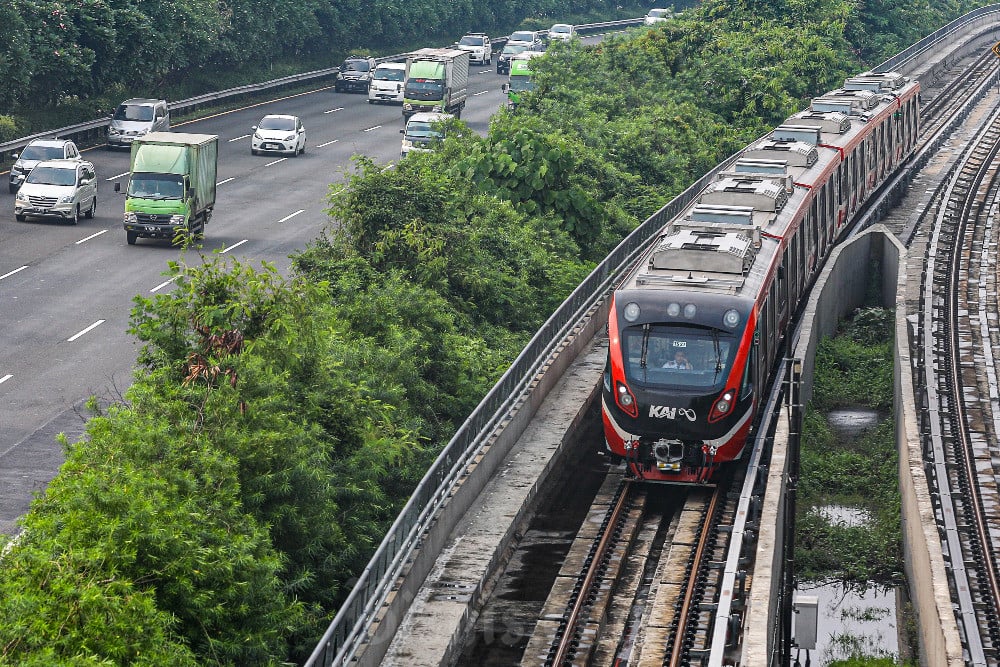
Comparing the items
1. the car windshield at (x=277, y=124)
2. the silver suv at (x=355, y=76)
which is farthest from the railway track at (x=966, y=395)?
the silver suv at (x=355, y=76)

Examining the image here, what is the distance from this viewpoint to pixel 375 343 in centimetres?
2652

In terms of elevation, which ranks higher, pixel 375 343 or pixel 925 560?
pixel 375 343

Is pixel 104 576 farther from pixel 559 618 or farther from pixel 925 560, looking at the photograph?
pixel 925 560

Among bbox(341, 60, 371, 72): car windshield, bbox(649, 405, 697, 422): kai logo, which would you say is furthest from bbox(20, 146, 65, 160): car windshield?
bbox(341, 60, 371, 72): car windshield

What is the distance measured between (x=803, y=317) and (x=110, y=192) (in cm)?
2924

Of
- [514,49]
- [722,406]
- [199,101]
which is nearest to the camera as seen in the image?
[722,406]

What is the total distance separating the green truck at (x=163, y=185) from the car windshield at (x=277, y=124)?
1678 centimetres

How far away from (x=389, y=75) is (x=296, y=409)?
57906 millimetres

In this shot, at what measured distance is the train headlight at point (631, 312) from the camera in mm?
23531

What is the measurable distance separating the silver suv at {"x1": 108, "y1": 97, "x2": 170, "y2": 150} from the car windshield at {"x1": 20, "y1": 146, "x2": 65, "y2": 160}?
31.1 ft

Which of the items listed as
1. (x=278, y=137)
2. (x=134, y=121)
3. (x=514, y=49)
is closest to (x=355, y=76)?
(x=514, y=49)

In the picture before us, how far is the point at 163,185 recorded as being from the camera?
43.1 metres

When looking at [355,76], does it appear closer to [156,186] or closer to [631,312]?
[156,186]

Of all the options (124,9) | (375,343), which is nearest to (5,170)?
(124,9)
